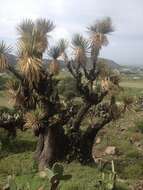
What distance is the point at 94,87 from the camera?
15.0m

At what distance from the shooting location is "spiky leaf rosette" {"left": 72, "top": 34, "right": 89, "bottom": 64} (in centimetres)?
1394

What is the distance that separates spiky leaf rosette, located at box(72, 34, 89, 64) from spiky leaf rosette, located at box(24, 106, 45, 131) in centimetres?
194

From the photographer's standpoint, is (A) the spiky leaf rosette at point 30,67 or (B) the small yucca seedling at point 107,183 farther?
(A) the spiky leaf rosette at point 30,67

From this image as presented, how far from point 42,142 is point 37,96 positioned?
5.24 ft

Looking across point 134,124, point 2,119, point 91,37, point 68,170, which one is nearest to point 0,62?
point 91,37

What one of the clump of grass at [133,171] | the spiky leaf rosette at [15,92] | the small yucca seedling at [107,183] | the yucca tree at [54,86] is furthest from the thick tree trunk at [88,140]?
the small yucca seedling at [107,183]

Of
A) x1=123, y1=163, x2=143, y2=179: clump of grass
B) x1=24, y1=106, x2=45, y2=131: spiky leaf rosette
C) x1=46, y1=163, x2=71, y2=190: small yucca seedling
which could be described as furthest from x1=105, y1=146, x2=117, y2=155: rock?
x1=46, y1=163, x2=71, y2=190: small yucca seedling

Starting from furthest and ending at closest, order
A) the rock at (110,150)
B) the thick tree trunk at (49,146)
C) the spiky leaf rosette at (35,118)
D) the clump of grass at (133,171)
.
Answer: the rock at (110,150), the thick tree trunk at (49,146), the clump of grass at (133,171), the spiky leaf rosette at (35,118)

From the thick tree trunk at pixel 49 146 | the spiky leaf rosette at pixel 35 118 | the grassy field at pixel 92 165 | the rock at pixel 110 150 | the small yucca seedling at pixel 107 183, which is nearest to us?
the small yucca seedling at pixel 107 183

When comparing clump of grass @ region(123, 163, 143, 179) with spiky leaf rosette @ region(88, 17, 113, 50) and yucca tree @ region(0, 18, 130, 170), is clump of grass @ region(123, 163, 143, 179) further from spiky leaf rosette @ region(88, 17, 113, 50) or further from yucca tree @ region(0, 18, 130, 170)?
spiky leaf rosette @ region(88, 17, 113, 50)

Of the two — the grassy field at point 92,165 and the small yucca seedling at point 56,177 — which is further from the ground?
the small yucca seedling at point 56,177

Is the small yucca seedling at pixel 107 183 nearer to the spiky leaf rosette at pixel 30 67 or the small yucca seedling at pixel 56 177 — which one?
the small yucca seedling at pixel 56 177

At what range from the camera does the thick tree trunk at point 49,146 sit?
14.6 metres

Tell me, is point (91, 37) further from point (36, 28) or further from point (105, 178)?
point (105, 178)
